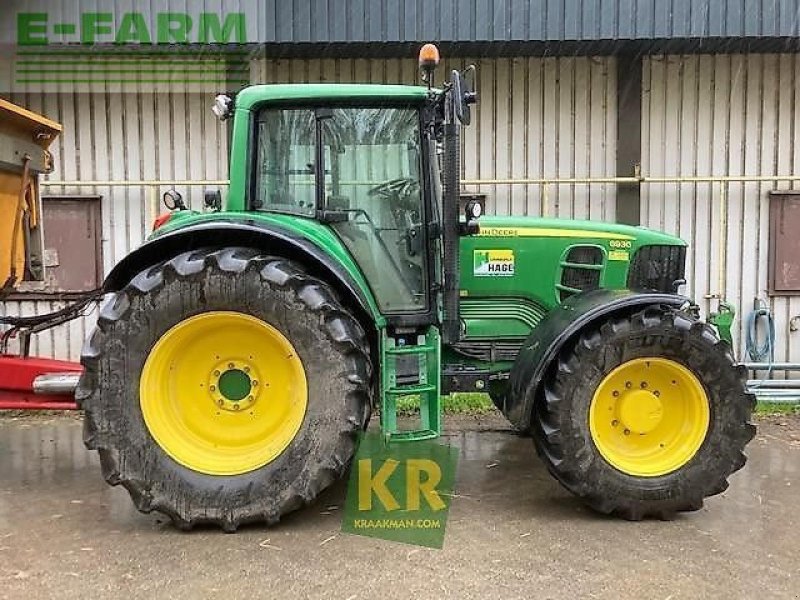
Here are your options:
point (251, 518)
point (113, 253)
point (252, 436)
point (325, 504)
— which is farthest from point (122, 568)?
point (113, 253)

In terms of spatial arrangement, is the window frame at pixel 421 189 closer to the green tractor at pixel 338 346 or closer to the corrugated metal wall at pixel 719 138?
the green tractor at pixel 338 346

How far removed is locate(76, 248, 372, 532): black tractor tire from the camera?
3727 millimetres

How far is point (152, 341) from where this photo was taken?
12.4ft

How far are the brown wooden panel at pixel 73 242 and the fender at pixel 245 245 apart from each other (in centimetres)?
371

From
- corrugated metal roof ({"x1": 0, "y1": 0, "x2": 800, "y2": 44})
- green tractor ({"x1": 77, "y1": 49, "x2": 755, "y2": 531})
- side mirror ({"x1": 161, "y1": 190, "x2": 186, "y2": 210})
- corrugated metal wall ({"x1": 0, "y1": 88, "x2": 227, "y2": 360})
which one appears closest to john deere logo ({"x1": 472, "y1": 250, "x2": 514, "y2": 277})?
green tractor ({"x1": 77, "y1": 49, "x2": 755, "y2": 531})

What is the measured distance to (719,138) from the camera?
24.6ft

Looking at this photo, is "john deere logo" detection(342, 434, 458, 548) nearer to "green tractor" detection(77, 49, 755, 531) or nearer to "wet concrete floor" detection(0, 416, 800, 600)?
"wet concrete floor" detection(0, 416, 800, 600)

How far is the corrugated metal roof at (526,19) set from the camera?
6.78 m

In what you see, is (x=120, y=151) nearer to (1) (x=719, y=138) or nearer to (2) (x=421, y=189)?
(2) (x=421, y=189)

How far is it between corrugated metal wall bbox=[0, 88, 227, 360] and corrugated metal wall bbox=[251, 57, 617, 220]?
0.92 metres

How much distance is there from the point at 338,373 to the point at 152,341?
3.20 feet

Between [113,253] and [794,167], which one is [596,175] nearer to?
[794,167]

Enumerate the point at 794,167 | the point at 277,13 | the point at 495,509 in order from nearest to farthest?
the point at 495,509 → the point at 277,13 → the point at 794,167

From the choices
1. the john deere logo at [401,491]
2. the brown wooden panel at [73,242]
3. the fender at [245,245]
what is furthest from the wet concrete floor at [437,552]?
the brown wooden panel at [73,242]
